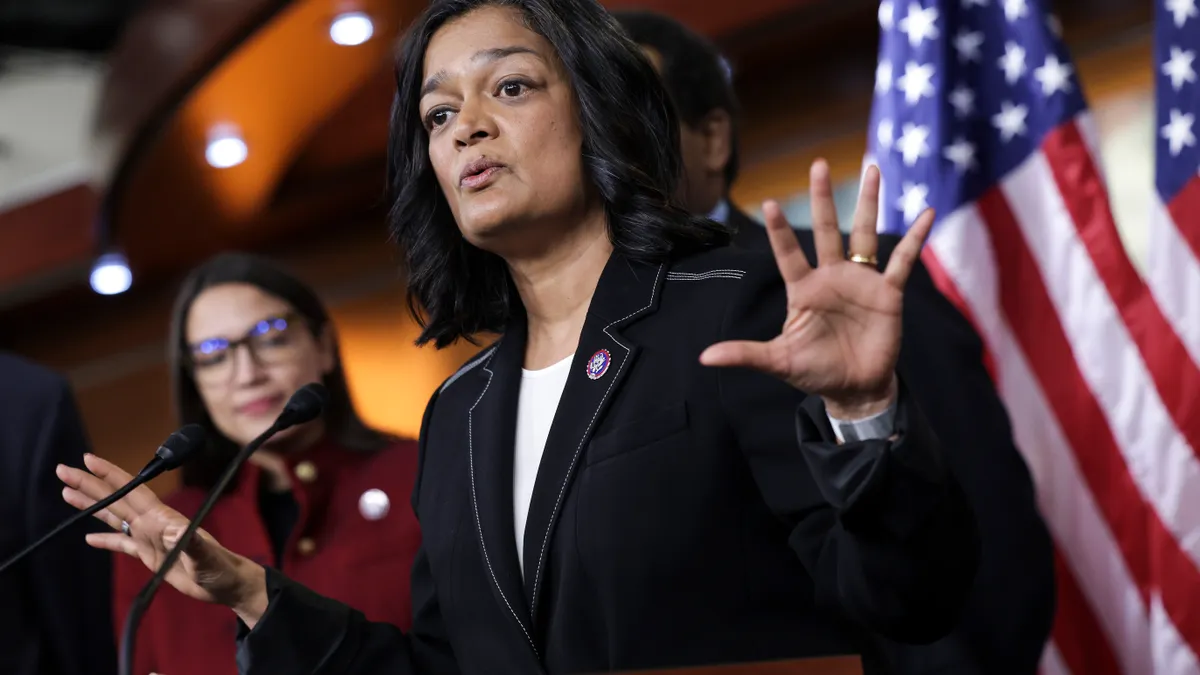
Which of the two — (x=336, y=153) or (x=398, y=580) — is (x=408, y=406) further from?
(x=398, y=580)

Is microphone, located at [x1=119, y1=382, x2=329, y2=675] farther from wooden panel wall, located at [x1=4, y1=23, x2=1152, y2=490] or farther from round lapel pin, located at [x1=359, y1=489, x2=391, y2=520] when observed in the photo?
wooden panel wall, located at [x1=4, y1=23, x2=1152, y2=490]

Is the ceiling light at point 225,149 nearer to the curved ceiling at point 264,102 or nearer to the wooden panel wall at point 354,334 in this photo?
the curved ceiling at point 264,102

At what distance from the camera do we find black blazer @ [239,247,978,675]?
1.34m

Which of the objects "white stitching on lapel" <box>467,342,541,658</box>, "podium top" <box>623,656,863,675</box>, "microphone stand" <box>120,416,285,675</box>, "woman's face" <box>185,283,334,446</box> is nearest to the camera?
"podium top" <box>623,656,863,675</box>

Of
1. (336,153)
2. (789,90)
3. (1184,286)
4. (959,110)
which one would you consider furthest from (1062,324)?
(336,153)

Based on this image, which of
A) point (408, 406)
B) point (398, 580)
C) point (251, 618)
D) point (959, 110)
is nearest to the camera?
point (251, 618)

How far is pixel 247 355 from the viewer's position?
9.04ft

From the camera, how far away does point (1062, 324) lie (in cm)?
267

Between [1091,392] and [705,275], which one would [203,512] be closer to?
[705,275]

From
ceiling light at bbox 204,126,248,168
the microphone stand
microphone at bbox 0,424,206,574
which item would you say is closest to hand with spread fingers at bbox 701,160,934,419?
the microphone stand

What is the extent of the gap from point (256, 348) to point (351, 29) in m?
1.82

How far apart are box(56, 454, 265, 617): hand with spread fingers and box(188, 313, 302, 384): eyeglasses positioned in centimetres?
98

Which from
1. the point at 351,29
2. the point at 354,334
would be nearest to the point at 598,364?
the point at 351,29

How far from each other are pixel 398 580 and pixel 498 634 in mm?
892
